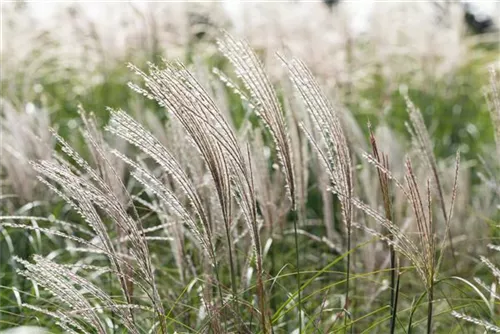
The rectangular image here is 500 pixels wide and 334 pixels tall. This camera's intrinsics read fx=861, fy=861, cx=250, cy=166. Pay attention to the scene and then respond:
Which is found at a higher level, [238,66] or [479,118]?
[238,66]

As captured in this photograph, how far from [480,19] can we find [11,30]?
13.2m

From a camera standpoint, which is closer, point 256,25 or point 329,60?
point 329,60

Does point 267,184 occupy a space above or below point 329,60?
above

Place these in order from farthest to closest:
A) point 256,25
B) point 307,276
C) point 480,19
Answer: point 480,19 < point 256,25 < point 307,276

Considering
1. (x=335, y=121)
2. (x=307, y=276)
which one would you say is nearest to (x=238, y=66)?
(x=335, y=121)

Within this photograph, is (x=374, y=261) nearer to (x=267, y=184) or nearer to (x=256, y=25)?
(x=267, y=184)

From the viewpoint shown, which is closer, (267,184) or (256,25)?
(267,184)

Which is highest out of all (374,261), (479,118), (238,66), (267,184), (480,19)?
(238,66)

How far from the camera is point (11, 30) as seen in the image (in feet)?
20.3

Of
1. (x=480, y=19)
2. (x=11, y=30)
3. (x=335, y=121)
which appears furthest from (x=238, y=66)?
(x=480, y=19)

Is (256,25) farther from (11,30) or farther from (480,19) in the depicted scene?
(480,19)

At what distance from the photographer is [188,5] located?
7.21 meters

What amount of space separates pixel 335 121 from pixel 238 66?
275mm

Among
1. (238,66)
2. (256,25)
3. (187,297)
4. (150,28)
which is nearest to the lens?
(238,66)
